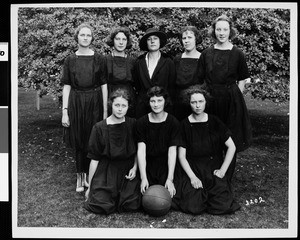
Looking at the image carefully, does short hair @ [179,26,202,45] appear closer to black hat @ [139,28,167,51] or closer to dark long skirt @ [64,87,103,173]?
black hat @ [139,28,167,51]

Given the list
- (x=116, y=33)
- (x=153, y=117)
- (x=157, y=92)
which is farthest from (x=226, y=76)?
(x=116, y=33)

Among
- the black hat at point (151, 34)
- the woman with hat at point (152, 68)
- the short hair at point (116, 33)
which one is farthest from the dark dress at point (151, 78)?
the short hair at point (116, 33)

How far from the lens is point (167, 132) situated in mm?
4969

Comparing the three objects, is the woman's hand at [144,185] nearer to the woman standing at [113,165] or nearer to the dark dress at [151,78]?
the woman standing at [113,165]

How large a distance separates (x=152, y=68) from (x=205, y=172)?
55.8 inches

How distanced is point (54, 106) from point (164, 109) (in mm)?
2010

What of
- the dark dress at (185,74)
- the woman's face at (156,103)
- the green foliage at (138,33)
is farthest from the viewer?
the green foliage at (138,33)

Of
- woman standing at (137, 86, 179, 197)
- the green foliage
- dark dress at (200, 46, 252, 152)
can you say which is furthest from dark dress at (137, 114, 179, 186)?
the green foliage

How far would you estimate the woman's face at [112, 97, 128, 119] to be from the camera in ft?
15.9

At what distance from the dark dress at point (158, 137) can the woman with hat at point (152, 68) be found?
0.91ft

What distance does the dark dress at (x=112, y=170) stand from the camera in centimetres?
491

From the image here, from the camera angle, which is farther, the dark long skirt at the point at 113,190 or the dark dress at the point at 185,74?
the dark dress at the point at 185,74

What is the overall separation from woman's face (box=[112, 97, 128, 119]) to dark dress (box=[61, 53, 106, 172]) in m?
0.41

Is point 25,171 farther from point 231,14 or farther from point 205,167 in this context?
point 231,14
